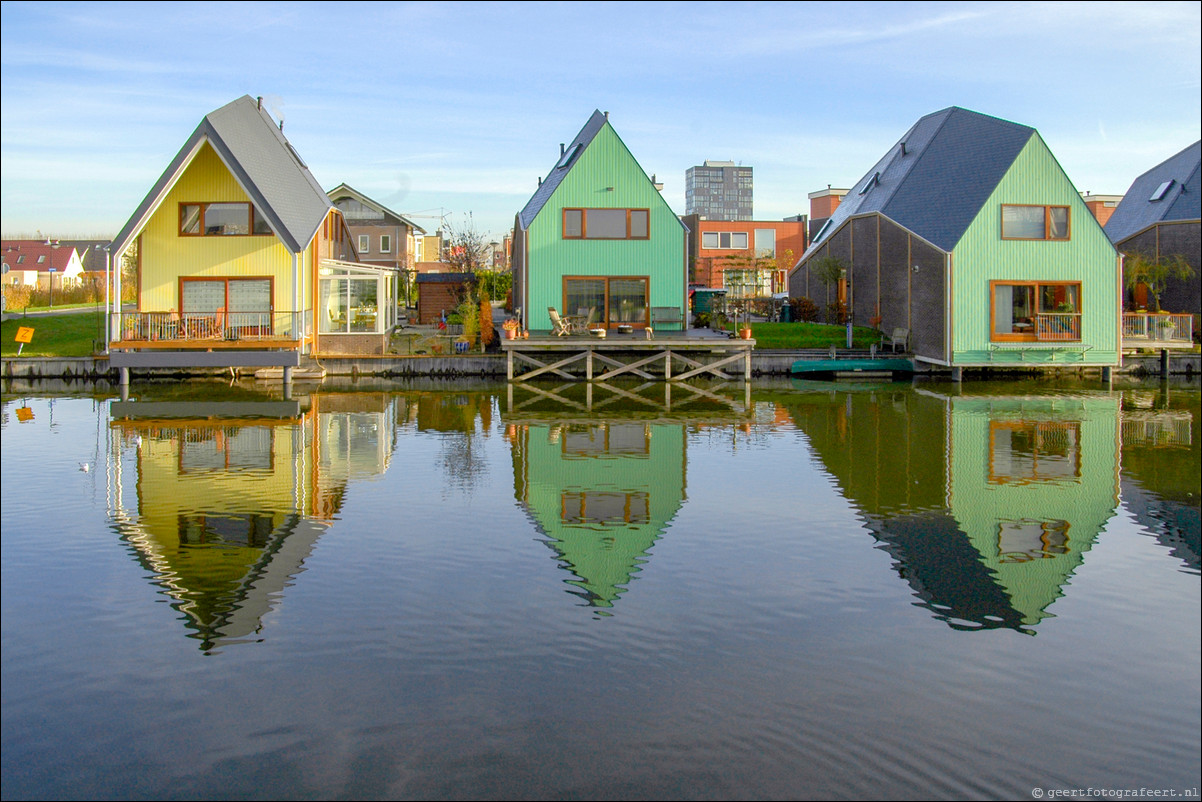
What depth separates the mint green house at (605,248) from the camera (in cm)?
3266

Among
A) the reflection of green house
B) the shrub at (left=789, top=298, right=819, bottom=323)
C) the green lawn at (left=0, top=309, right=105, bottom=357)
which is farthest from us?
the shrub at (left=789, top=298, right=819, bottom=323)

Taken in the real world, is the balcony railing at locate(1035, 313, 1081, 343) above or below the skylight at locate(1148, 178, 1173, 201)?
below

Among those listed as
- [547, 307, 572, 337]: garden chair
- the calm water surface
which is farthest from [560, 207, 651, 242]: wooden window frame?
the calm water surface

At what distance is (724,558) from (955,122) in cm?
2776

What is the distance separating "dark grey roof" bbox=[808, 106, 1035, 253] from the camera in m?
31.5

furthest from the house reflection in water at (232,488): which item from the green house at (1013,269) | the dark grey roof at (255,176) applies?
the green house at (1013,269)

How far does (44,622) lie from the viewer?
9.24 m

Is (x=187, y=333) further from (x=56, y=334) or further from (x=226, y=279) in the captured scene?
(x=56, y=334)

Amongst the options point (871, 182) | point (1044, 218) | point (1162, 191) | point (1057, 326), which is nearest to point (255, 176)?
point (1044, 218)

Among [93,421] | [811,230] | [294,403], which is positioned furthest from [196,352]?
[811,230]

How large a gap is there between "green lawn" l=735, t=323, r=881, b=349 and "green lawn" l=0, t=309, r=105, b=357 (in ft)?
65.3

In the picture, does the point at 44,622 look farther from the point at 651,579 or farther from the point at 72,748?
the point at 651,579

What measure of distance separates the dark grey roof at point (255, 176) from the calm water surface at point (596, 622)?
35.8ft

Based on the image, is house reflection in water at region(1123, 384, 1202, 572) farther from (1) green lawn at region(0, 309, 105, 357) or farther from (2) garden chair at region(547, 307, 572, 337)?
(1) green lawn at region(0, 309, 105, 357)
